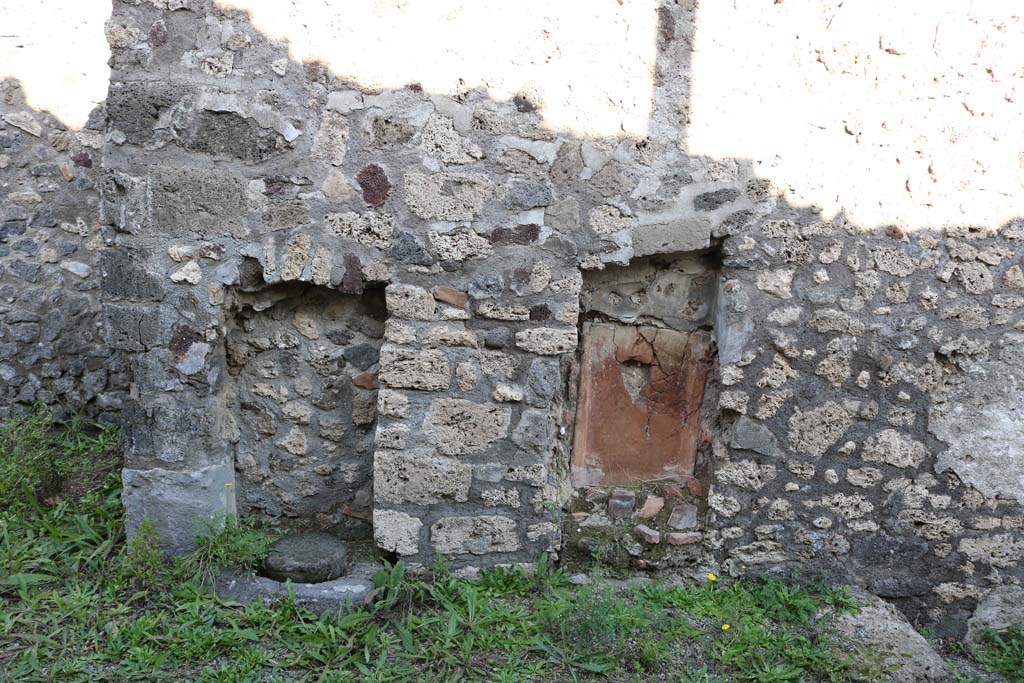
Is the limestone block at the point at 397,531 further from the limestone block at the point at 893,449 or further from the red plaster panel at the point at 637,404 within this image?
the limestone block at the point at 893,449

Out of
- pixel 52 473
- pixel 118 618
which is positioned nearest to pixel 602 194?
pixel 118 618

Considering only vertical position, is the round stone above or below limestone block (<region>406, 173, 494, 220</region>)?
below

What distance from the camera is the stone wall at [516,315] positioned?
8.73ft

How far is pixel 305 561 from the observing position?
2.83 m

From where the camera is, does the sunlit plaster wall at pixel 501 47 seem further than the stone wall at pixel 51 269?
No

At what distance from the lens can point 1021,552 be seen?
3.10 metres

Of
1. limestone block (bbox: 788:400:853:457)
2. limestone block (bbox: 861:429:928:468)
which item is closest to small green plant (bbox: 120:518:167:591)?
limestone block (bbox: 788:400:853:457)

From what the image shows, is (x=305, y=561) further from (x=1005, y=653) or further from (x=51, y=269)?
(x=1005, y=653)

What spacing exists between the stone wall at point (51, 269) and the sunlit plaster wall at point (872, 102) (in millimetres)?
3282

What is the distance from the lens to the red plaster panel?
10.1 feet

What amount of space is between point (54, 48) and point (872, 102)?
13.2ft

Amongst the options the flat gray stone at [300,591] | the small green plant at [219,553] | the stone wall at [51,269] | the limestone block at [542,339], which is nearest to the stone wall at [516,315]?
the limestone block at [542,339]

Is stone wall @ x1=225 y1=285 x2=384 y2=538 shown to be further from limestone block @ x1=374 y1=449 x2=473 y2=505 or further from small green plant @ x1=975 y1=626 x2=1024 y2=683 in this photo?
small green plant @ x1=975 y1=626 x2=1024 y2=683

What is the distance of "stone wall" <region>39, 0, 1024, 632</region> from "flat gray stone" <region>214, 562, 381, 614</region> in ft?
0.78
